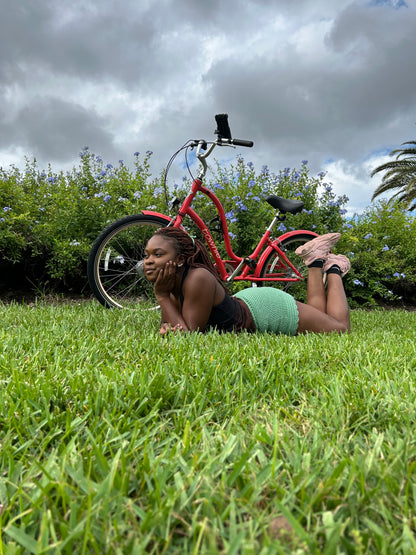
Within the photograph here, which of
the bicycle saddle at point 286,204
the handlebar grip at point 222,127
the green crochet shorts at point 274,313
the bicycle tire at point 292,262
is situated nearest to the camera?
the green crochet shorts at point 274,313

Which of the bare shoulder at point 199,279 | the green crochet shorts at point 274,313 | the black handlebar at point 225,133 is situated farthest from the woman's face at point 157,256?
the black handlebar at point 225,133

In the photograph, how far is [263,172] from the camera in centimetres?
667

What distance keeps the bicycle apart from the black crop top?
123 cm

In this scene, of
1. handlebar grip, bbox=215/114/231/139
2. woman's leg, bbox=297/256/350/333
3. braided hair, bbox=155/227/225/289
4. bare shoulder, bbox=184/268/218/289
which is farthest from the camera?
handlebar grip, bbox=215/114/231/139

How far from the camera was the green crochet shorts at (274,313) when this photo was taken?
116 inches

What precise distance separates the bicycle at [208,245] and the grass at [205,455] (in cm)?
213

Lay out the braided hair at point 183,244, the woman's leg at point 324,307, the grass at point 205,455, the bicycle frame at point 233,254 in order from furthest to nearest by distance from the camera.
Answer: the bicycle frame at point 233,254
the woman's leg at point 324,307
the braided hair at point 183,244
the grass at point 205,455

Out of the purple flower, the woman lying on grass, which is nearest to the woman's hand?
the woman lying on grass

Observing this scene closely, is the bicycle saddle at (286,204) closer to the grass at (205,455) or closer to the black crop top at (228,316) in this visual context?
the black crop top at (228,316)

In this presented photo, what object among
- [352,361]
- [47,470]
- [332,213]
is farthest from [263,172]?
[47,470]

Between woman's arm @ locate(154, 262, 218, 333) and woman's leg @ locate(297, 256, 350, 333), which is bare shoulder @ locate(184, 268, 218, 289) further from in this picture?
woman's leg @ locate(297, 256, 350, 333)

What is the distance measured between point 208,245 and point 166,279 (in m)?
1.63

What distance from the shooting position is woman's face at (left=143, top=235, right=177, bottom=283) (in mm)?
2586

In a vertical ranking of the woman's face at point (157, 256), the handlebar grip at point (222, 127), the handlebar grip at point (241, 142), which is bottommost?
the woman's face at point (157, 256)
